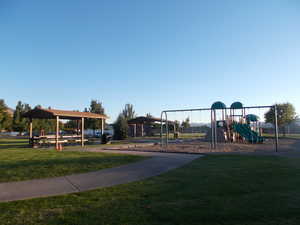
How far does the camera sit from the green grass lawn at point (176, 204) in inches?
127

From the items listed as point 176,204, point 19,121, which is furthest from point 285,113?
point 19,121

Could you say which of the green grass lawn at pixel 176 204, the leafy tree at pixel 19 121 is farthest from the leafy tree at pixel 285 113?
the leafy tree at pixel 19 121

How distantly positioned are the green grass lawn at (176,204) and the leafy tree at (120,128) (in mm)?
20607

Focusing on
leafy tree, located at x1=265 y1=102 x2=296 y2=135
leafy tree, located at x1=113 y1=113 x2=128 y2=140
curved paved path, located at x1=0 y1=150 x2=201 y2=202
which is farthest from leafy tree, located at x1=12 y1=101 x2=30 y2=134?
leafy tree, located at x1=265 y1=102 x2=296 y2=135

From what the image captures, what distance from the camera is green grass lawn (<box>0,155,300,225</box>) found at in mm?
3229

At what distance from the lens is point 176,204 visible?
3.88 metres

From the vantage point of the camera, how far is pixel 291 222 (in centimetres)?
306

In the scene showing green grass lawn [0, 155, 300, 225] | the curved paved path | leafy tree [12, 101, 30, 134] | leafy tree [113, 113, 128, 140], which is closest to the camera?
green grass lawn [0, 155, 300, 225]

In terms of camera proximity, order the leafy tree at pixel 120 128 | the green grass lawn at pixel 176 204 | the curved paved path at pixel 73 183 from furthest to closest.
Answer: the leafy tree at pixel 120 128 → the curved paved path at pixel 73 183 → the green grass lawn at pixel 176 204

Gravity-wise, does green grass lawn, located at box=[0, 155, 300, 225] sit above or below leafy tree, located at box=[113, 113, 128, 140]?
below

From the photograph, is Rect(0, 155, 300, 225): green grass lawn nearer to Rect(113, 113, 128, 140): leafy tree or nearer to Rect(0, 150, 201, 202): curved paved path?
Rect(0, 150, 201, 202): curved paved path

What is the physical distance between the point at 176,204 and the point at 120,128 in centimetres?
2277

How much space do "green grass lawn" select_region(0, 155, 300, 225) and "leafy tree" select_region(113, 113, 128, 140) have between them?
20.6 metres

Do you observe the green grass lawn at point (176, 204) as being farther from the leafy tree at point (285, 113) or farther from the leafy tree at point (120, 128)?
the leafy tree at point (285, 113)
